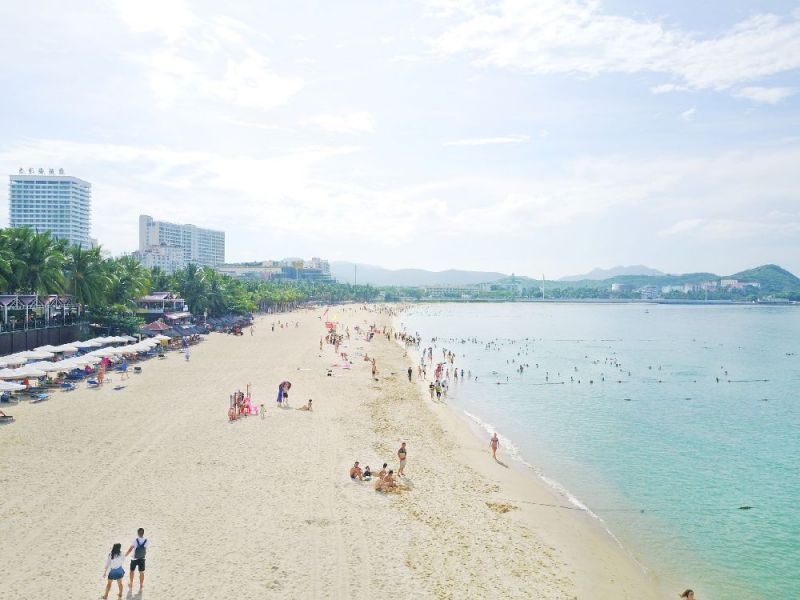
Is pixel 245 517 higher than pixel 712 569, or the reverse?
pixel 245 517

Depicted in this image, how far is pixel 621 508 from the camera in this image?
1938 centimetres

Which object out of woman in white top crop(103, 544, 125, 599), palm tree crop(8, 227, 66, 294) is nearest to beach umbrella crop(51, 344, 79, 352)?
palm tree crop(8, 227, 66, 294)

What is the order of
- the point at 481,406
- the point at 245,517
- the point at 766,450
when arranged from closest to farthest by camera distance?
the point at 245,517, the point at 766,450, the point at 481,406

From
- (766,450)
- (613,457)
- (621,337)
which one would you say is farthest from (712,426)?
(621,337)

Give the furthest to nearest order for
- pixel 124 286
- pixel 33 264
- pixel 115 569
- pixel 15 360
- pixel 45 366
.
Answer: pixel 124 286 → pixel 33 264 → pixel 15 360 → pixel 45 366 → pixel 115 569

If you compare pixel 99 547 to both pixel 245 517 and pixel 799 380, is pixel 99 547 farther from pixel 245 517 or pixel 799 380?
pixel 799 380

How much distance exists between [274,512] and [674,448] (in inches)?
802

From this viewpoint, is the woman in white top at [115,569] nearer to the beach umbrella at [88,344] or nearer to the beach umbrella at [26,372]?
the beach umbrella at [26,372]

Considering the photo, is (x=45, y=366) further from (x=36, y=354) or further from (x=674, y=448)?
(x=674, y=448)

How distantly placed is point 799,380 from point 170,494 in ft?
176

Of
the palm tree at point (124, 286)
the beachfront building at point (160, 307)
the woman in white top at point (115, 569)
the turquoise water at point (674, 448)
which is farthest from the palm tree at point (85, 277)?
the woman in white top at point (115, 569)

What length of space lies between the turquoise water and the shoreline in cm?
47

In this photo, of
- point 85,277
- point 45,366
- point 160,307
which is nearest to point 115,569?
point 45,366

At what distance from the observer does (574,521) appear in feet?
57.8
